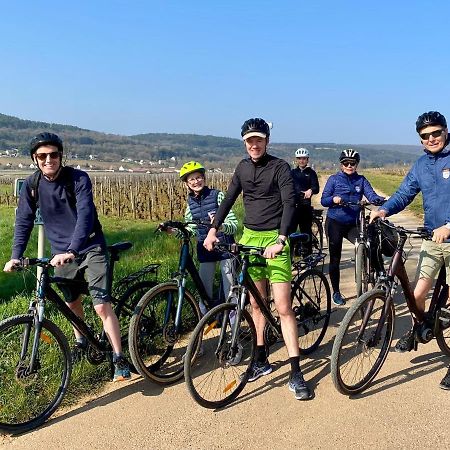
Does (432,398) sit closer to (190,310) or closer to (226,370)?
(226,370)

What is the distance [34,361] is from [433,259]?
10.8ft

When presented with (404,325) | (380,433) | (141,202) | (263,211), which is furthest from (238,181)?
(141,202)

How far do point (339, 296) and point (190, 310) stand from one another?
260cm

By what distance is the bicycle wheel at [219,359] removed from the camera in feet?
12.0

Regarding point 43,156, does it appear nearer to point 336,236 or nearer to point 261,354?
point 261,354

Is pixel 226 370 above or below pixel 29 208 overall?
below

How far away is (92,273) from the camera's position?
387 cm

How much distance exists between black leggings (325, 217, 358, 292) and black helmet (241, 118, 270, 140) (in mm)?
2569

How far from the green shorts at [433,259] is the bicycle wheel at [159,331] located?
2.01 meters

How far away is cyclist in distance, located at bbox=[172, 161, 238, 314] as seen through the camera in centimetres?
473

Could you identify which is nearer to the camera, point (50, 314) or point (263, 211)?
point (263, 211)

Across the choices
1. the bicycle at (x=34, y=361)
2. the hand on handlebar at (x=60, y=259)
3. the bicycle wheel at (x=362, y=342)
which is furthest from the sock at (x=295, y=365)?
the hand on handlebar at (x=60, y=259)

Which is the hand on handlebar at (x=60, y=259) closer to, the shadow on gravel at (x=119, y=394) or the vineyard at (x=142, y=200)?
the shadow on gravel at (x=119, y=394)

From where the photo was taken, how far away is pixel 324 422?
137 inches
